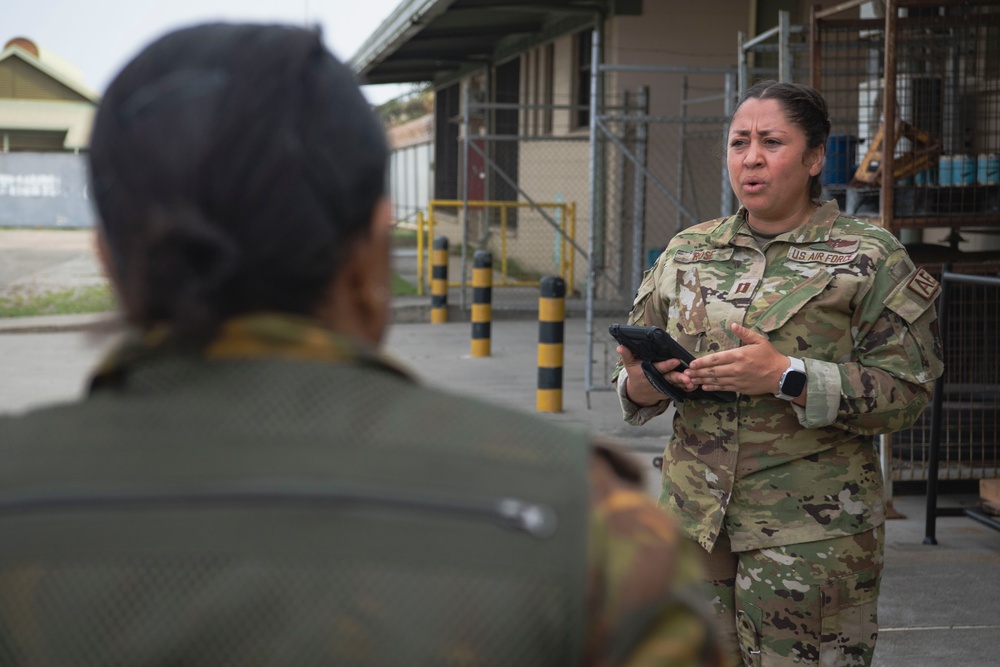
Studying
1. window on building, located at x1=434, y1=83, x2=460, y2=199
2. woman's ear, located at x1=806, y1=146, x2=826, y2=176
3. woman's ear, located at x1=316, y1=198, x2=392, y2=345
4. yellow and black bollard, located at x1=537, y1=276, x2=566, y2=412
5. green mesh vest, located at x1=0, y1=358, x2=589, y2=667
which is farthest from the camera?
window on building, located at x1=434, y1=83, x2=460, y2=199

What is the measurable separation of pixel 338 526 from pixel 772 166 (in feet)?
6.91

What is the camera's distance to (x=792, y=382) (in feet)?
8.58

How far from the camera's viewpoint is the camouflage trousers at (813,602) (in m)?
2.62

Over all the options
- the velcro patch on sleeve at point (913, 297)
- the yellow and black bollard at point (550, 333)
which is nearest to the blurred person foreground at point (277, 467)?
the velcro patch on sleeve at point (913, 297)

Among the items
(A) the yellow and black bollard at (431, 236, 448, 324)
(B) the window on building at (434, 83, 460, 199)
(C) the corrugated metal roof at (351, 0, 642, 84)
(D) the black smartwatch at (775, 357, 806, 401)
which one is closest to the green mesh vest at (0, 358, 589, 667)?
(D) the black smartwatch at (775, 357, 806, 401)

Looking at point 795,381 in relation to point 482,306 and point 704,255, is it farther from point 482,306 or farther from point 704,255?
point 482,306

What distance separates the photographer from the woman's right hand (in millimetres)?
2721

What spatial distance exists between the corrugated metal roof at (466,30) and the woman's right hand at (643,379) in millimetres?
12539

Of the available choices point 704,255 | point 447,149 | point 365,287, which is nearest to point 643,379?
point 704,255

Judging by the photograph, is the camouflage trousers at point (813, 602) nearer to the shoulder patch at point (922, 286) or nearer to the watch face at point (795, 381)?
the watch face at point (795, 381)

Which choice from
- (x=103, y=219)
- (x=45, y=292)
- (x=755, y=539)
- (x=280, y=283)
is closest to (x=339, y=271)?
(x=280, y=283)

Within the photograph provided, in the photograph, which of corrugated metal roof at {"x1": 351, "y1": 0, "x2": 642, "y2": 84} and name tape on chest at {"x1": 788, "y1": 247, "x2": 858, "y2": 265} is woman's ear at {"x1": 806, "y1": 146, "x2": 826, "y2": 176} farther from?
corrugated metal roof at {"x1": 351, "y1": 0, "x2": 642, "y2": 84}

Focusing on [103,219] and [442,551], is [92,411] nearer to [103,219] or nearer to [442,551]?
[103,219]

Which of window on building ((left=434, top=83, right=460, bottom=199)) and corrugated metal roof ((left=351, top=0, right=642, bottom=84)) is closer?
corrugated metal roof ((left=351, top=0, right=642, bottom=84))
